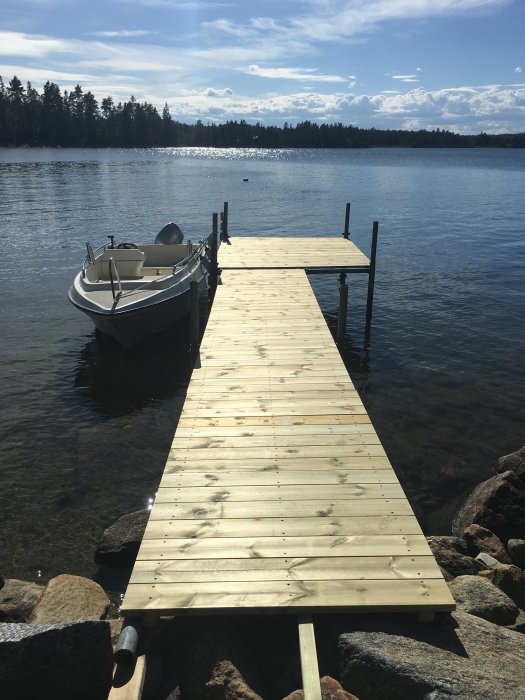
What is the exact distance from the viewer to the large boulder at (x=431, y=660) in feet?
13.2

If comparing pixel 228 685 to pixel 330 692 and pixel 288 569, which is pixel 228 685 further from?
pixel 288 569

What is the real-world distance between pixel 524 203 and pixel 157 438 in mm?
49597

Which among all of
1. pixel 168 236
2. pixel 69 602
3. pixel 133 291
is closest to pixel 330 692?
pixel 69 602

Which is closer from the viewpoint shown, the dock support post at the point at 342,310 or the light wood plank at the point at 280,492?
the light wood plank at the point at 280,492

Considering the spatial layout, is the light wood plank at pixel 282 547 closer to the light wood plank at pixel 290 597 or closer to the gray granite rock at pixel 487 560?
the light wood plank at pixel 290 597

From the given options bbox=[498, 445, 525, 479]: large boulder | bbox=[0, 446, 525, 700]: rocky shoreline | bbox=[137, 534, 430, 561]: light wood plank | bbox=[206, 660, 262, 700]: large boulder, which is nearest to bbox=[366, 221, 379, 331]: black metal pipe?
bbox=[498, 445, 525, 479]: large boulder

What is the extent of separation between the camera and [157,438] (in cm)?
1154

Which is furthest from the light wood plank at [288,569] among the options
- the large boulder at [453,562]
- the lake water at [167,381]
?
the lake water at [167,381]

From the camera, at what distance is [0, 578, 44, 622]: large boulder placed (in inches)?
242

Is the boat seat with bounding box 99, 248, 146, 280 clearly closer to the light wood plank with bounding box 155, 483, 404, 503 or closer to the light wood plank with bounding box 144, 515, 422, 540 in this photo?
the light wood plank with bounding box 155, 483, 404, 503

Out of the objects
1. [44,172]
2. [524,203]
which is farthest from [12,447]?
[44,172]

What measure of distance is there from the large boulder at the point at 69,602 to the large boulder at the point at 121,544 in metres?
1.06

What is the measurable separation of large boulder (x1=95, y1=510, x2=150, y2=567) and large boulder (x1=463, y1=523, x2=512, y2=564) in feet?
15.1

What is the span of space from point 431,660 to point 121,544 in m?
4.85
